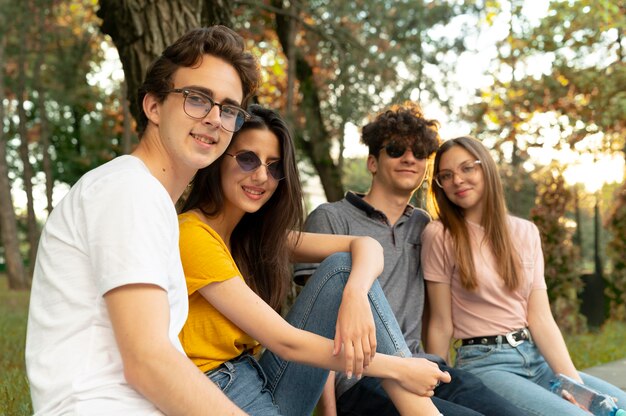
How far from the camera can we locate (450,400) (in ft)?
11.4

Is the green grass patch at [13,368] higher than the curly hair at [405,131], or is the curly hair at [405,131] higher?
the curly hair at [405,131]

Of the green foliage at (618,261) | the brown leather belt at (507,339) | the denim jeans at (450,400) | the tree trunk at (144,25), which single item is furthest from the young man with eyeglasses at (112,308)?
the green foliage at (618,261)

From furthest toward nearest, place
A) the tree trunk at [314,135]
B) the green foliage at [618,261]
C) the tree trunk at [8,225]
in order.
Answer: the tree trunk at [8,225] → the tree trunk at [314,135] → the green foliage at [618,261]

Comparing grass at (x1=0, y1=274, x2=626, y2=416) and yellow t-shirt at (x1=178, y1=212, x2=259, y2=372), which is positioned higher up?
yellow t-shirt at (x1=178, y1=212, x2=259, y2=372)

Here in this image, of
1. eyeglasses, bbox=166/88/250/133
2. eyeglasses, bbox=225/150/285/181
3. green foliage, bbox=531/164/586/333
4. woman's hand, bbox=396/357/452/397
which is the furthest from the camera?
green foliage, bbox=531/164/586/333

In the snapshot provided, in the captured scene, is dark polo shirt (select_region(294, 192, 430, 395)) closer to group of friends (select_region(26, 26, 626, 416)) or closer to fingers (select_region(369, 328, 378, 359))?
group of friends (select_region(26, 26, 626, 416))

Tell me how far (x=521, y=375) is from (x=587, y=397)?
13.8 inches

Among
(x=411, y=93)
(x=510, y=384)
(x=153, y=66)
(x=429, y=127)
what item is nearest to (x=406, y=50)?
(x=411, y=93)

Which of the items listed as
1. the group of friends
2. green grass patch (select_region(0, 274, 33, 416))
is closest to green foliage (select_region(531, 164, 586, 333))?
the group of friends

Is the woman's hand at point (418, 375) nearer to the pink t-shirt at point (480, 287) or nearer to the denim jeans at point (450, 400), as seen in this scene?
the denim jeans at point (450, 400)

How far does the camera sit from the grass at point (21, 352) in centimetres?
421

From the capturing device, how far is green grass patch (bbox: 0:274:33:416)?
160 inches

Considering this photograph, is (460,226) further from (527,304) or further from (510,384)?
(510,384)

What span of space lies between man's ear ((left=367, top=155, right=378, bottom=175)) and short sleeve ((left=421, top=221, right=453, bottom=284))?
52cm
